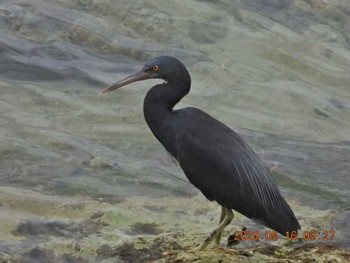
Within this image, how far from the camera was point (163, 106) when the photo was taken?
7.13m

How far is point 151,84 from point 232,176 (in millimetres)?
4693

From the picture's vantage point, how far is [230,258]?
6.25 metres

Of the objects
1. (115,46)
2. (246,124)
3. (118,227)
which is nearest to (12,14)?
(115,46)

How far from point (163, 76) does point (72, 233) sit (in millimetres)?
1514

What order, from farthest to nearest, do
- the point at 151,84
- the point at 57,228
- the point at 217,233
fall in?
the point at 151,84
the point at 57,228
the point at 217,233

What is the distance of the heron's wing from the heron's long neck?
23 cm

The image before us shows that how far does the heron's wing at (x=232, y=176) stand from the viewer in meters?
6.73

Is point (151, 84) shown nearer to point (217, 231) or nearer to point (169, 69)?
point (169, 69)

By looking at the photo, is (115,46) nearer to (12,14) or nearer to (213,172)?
(12,14)
